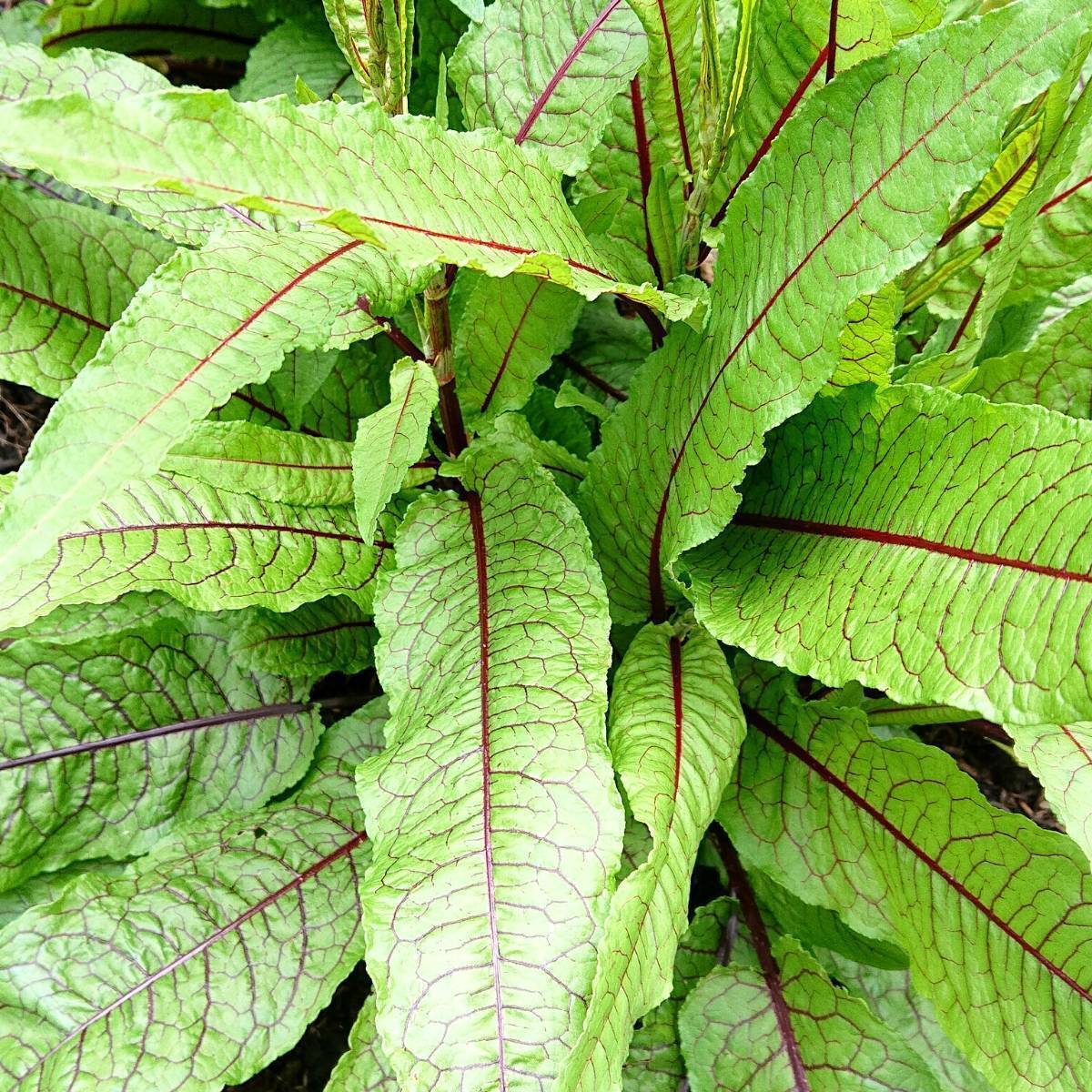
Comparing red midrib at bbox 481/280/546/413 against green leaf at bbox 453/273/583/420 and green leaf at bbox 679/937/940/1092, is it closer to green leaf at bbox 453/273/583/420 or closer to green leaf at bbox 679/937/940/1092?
green leaf at bbox 453/273/583/420

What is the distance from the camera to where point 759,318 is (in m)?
0.81

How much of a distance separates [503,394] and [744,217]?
0.38m

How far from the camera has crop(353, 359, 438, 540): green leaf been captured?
805 mm

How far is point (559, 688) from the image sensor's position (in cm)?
86

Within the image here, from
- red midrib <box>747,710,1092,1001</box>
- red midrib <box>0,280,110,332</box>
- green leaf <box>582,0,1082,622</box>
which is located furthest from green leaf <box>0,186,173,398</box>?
red midrib <box>747,710,1092,1001</box>

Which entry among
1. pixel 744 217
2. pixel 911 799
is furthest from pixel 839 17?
pixel 911 799

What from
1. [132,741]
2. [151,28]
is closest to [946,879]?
[132,741]

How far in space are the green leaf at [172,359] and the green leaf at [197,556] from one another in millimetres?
322

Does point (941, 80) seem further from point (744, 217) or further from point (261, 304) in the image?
point (261, 304)

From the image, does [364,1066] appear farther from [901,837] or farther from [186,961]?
[901,837]

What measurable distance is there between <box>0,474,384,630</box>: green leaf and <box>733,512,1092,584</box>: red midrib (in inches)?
17.0

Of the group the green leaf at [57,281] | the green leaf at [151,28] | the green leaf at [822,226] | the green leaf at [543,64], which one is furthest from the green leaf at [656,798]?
the green leaf at [151,28]

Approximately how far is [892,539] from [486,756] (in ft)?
1.31

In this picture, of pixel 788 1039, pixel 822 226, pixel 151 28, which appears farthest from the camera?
pixel 151 28
